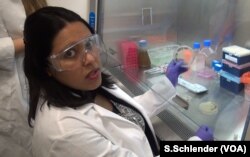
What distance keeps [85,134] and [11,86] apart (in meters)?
0.63

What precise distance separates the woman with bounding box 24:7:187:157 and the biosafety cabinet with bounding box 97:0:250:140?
33 cm

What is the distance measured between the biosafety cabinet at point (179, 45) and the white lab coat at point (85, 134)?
296 mm

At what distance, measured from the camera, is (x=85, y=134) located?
85cm

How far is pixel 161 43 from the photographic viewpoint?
200 centimetres

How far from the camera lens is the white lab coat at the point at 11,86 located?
49.3 inches

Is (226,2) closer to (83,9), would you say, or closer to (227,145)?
(227,145)

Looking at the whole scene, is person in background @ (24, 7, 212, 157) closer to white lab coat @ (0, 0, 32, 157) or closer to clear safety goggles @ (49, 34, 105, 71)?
clear safety goggles @ (49, 34, 105, 71)

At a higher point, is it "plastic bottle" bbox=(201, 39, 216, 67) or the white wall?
the white wall

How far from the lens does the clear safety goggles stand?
0.88 m

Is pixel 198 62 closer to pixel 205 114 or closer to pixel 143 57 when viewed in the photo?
pixel 143 57

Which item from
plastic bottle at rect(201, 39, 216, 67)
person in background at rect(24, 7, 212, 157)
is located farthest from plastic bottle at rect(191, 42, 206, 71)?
person in background at rect(24, 7, 212, 157)

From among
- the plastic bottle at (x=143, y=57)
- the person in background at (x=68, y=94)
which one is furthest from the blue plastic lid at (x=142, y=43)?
the person in background at (x=68, y=94)

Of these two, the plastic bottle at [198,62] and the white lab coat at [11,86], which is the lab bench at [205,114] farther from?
the white lab coat at [11,86]

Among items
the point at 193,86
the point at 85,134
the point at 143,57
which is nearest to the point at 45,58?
the point at 85,134
